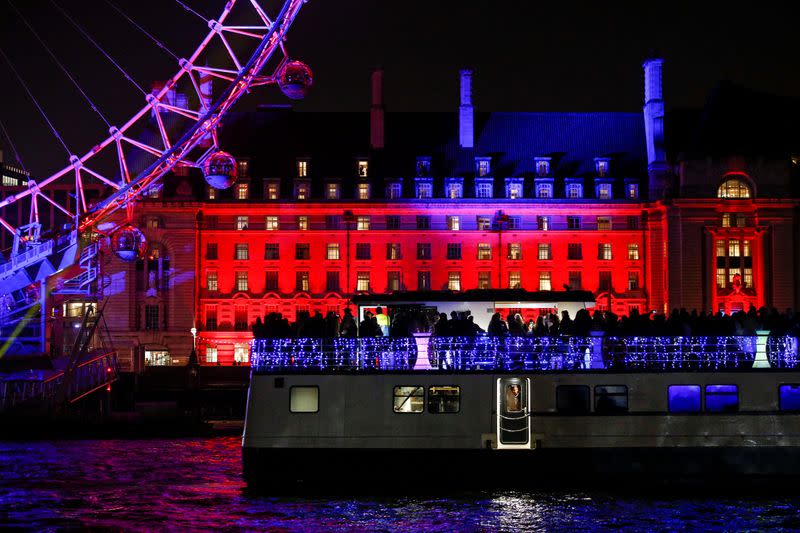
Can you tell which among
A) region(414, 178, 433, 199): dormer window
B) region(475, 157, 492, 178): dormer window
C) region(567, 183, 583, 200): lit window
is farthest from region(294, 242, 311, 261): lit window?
region(567, 183, 583, 200): lit window

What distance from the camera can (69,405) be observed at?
47.8 meters

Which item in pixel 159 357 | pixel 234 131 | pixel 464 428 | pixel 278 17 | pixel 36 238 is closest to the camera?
pixel 464 428

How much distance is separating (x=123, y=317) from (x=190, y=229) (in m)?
7.68

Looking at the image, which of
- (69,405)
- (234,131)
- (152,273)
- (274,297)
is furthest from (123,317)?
(69,405)

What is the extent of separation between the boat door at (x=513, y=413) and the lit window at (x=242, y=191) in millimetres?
59119

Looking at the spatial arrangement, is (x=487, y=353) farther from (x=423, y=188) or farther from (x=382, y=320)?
(x=423, y=188)

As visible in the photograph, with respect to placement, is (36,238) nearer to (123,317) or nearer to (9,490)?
→ (9,490)

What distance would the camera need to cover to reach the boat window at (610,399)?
29531mm

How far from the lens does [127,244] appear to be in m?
42.2

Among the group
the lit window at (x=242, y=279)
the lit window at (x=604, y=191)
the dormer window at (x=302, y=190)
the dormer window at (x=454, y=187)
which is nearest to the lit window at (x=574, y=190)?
the lit window at (x=604, y=191)

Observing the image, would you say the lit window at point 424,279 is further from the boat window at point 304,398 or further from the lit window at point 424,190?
the boat window at point 304,398

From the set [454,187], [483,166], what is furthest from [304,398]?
[483,166]

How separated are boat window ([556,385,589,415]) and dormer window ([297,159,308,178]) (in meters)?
59.7

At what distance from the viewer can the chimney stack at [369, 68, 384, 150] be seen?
3563 inches
